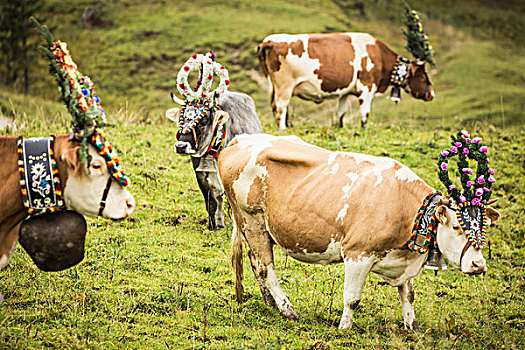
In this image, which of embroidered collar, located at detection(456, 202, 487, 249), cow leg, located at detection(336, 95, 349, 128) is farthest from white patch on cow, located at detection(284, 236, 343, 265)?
cow leg, located at detection(336, 95, 349, 128)

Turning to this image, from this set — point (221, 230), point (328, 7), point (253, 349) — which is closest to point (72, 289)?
point (253, 349)

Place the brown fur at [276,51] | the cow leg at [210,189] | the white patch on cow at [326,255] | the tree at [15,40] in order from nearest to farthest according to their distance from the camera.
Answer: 1. the white patch on cow at [326,255]
2. the cow leg at [210,189]
3. the brown fur at [276,51]
4. the tree at [15,40]

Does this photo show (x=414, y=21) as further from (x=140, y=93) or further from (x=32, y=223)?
(x=140, y=93)

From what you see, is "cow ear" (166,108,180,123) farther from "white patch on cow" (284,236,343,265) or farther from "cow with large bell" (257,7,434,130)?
"cow with large bell" (257,7,434,130)

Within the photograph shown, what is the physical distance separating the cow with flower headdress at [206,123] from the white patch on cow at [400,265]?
329 cm

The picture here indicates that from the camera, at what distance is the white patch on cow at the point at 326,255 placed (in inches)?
225

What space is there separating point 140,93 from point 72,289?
1735 centimetres

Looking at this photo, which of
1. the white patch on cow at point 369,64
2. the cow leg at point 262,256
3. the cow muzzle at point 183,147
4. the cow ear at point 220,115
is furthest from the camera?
the white patch on cow at point 369,64

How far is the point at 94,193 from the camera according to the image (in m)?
4.91

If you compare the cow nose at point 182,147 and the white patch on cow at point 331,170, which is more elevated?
the white patch on cow at point 331,170

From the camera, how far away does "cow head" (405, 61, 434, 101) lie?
529 inches

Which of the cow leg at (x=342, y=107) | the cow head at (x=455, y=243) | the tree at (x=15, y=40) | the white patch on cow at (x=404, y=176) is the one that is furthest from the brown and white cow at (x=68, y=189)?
the tree at (x=15, y=40)

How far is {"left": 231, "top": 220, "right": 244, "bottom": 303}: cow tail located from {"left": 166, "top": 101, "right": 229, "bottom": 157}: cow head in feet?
5.71

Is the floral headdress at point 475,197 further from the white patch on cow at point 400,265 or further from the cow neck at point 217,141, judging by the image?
the cow neck at point 217,141
